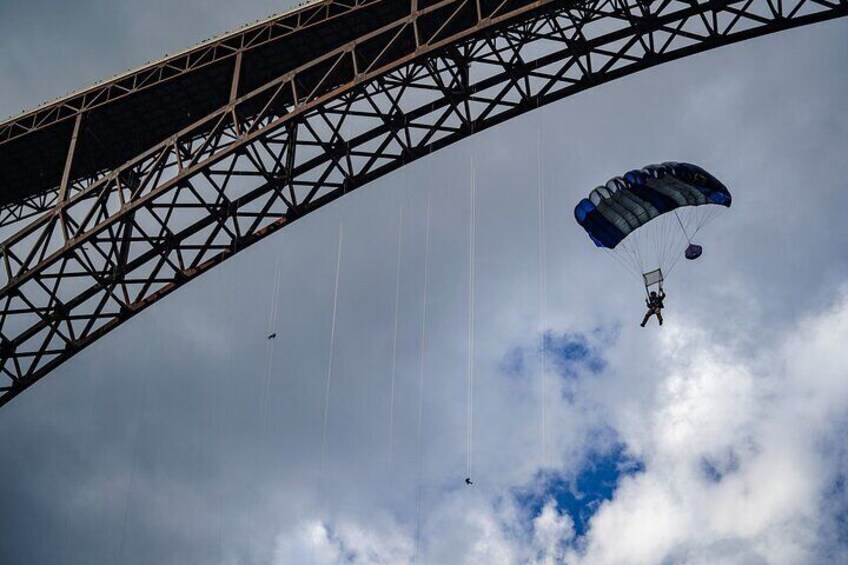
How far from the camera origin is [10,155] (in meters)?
25.5

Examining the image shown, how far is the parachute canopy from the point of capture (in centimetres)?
2489

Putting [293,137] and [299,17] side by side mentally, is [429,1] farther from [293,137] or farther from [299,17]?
[293,137]

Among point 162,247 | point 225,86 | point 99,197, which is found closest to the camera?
point 99,197

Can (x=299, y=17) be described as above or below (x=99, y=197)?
above

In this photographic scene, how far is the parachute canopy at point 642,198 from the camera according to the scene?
980 inches

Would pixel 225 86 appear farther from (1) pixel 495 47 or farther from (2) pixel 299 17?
(1) pixel 495 47

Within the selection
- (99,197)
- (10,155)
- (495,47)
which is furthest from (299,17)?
(10,155)

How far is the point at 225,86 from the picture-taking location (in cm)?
2441

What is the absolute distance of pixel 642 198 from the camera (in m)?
25.9

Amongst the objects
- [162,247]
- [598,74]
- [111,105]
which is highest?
[111,105]

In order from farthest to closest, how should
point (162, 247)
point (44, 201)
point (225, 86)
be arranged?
point (44, 201), point (225, 86), point (162, 247)

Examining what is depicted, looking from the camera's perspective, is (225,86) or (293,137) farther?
(225,86)

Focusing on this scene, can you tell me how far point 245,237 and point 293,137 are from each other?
257cm

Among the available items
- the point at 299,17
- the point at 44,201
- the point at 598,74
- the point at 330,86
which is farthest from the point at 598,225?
the point at 44,201
